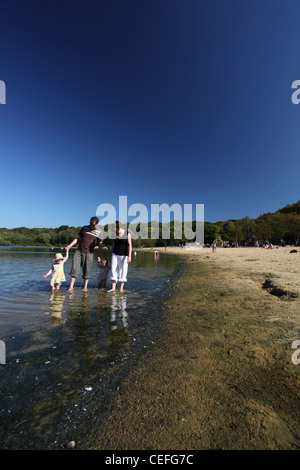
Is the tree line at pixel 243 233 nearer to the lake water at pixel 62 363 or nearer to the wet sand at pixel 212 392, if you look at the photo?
the lake water at pixel 62 363

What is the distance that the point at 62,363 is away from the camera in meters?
2.71

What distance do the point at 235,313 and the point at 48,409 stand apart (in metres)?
4.22

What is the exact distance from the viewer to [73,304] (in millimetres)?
5699

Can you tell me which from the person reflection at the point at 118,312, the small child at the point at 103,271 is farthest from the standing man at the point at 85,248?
the person reflection at the point at 118,312

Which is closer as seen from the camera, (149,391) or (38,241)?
(149,391)

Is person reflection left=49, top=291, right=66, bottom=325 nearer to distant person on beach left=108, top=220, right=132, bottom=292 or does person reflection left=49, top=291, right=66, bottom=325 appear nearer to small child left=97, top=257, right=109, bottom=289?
small child left=97, top=257, right=109, bottom=289

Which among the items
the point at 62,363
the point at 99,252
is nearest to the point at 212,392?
the point at 62,363

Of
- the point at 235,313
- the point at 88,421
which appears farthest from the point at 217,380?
the point at 235,313

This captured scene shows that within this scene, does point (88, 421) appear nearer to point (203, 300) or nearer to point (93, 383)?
point (93, 383)

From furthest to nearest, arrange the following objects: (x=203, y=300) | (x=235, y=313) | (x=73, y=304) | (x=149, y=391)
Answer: (x=203, y=300), (x=73, y=304), (x=235, y=313), (x=149, y=391)

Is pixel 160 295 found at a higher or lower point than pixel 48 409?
lower

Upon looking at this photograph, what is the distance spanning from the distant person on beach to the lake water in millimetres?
1758
